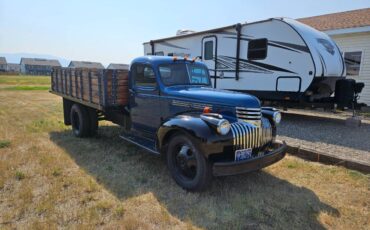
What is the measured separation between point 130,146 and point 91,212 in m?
2.94

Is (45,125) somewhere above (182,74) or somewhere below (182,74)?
below

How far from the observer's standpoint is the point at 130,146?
6195mm

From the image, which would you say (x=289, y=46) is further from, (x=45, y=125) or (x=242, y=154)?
(x=45, y=125)

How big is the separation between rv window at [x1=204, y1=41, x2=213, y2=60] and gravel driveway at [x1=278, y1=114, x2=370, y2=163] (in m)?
3.62

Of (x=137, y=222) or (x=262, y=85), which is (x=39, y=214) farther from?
(x=262, y=85)

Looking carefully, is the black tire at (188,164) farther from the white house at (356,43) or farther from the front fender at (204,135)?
the white house at (356,43)

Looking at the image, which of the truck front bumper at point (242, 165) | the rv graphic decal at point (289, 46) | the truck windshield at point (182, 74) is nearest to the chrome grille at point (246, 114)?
the truck front bumper at point (242, 165)

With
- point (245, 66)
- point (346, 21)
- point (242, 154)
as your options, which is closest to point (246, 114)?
point (242, 154)

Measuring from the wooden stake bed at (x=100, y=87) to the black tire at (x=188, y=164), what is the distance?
211 centimetres

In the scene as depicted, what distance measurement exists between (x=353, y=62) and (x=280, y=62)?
6.28m

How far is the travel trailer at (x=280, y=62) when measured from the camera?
7.65 m

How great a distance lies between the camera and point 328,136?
22.3 feet

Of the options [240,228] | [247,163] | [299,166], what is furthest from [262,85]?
[240,228]

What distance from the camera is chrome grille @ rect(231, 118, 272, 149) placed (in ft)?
12.2
